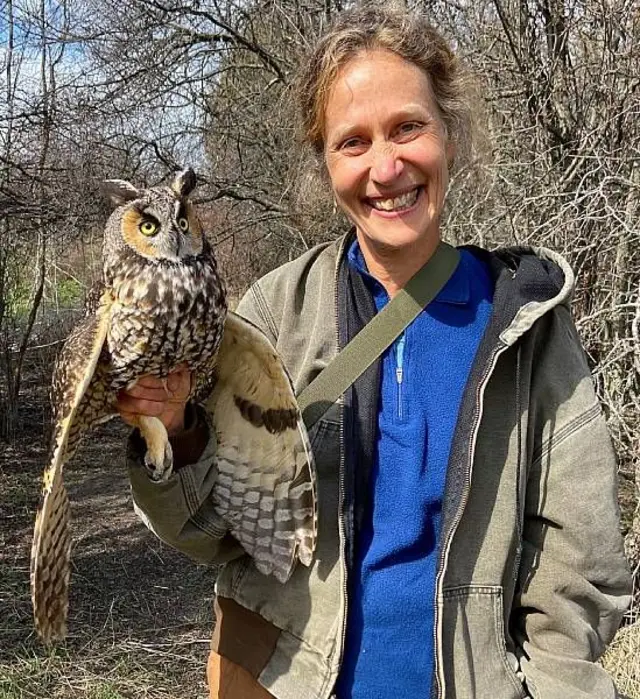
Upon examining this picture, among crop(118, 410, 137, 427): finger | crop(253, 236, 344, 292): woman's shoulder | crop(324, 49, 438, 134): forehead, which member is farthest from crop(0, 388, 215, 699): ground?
crop(324, 49, 438, 134): forehead

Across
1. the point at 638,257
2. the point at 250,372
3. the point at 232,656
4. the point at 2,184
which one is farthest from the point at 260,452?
the point at 2,184

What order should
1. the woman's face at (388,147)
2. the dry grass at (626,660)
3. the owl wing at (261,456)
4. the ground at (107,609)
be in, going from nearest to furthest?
the woman's face at (388,147) → the owl wing at (261,456) → the dry grass at (626,660) → the ground at (107,609)

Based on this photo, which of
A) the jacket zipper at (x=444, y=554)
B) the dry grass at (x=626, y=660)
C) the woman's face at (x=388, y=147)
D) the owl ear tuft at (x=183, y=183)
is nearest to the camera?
the jacket zipper at (x=444, y=554)

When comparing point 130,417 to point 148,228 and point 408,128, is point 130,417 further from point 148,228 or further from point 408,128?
point 408,128

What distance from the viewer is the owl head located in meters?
1.74

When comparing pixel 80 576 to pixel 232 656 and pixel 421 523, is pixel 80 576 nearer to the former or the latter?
pixel 232 656

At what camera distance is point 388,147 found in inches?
61.8

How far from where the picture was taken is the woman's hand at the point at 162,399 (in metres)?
1.64

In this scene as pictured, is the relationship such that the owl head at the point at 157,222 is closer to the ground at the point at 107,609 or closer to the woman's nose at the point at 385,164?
the woman's nose at the point at 385,164

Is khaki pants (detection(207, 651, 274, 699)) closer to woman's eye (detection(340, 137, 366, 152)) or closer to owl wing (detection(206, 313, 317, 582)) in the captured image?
owl wing (detection(206, 313, 317, 582))

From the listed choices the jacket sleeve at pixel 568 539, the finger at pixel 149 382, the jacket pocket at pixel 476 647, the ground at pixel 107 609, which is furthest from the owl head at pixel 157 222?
the ground at pixel 107 609

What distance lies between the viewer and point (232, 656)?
1.69m

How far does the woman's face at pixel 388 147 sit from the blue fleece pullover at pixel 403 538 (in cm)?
29

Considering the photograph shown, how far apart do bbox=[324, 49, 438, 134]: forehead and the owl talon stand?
75cm
